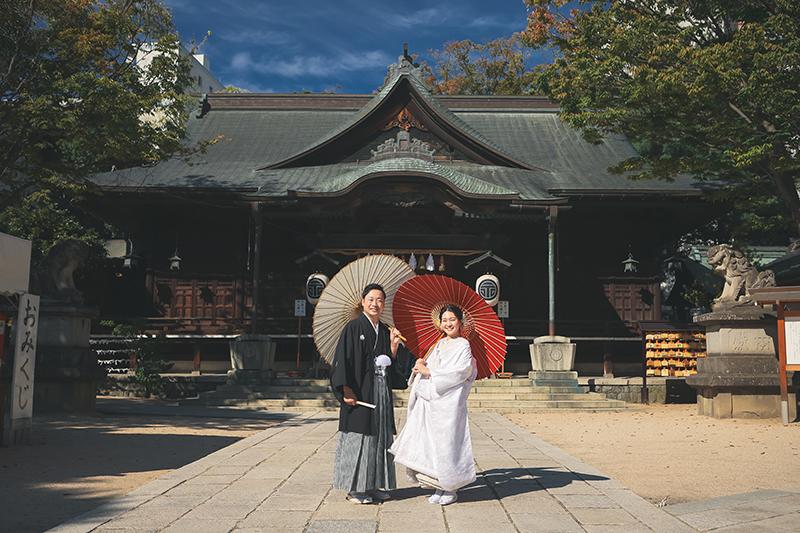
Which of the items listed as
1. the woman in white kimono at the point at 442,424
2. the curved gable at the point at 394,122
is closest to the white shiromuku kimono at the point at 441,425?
the woman in white kimono at the point at 442,424

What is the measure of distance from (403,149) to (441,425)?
12.9 m

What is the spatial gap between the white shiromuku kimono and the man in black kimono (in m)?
0.16

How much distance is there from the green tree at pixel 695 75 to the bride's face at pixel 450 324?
7821 millimetres

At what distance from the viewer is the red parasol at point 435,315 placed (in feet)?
17.0

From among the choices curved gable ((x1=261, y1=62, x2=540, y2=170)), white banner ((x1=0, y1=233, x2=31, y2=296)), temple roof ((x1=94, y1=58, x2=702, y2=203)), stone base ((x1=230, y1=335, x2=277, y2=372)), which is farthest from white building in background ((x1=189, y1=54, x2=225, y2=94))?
white banner ((x1=0, y1=233, x2=31, y2=296))

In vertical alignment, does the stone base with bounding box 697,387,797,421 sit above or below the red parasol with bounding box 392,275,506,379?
below

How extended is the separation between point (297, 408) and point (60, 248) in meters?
5.20

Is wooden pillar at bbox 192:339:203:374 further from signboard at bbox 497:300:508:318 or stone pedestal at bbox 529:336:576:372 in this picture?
stone pedestal at bbox 529:336:576:372

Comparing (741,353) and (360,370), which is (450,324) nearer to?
(360,370)

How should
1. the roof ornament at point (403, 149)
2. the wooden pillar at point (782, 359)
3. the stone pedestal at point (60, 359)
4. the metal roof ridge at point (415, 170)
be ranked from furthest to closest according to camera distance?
the roof ornament at point (403, 149) → the metal roof ridge at point (415, 170) → the wooden pillar at point (782, 359) → the stone pedestal at point (60, 359)

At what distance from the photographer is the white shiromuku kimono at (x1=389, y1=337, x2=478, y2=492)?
4664 millimetres

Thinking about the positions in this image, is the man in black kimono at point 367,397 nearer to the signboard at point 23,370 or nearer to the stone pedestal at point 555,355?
the signboard at point 23,370

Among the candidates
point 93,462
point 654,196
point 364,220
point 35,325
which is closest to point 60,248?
point 35,325

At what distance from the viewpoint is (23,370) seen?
7348 millimetres
